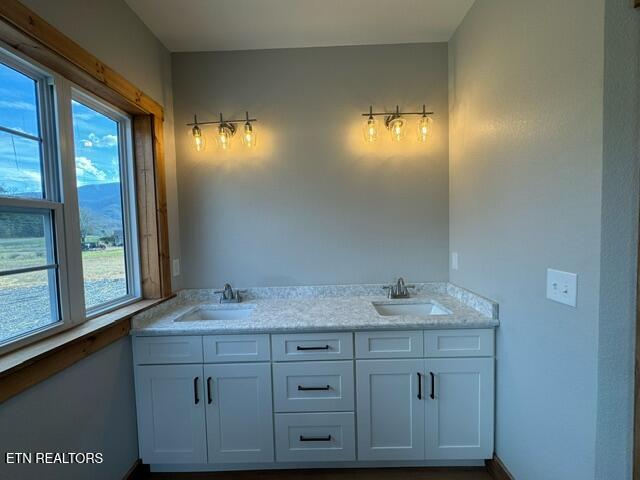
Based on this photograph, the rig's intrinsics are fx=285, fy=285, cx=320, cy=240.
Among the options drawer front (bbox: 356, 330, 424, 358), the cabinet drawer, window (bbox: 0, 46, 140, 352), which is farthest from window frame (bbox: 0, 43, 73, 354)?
drawer front (bbox: 356, 330, 424, 358)

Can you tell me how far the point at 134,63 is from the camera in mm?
1704

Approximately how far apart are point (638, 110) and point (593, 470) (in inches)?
47.8

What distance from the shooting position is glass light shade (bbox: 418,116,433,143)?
2023 millimetres

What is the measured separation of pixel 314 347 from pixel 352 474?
0.78 meters

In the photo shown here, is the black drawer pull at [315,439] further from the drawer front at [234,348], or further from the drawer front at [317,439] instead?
the drawer front at [234,348]

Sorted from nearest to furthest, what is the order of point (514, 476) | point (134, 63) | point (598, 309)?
point (598, 309) < point (514, 476) < point (134, 63)

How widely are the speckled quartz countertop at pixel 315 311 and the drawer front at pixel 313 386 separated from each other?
0.70 ft

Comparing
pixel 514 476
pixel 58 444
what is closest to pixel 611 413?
pixel 514 476

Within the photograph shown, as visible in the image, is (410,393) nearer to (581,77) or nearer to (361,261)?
(361,261)

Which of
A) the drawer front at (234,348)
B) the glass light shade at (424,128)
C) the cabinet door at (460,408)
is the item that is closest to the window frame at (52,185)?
the drawer front at (234,348)

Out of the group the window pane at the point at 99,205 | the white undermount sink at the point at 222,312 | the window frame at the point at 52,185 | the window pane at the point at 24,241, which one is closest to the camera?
the window pane at the point at 24,241

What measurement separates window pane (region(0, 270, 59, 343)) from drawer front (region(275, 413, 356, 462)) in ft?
4.02

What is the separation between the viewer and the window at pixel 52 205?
3.67ft

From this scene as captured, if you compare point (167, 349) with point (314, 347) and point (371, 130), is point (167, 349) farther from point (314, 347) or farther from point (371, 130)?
point (371, 130)
